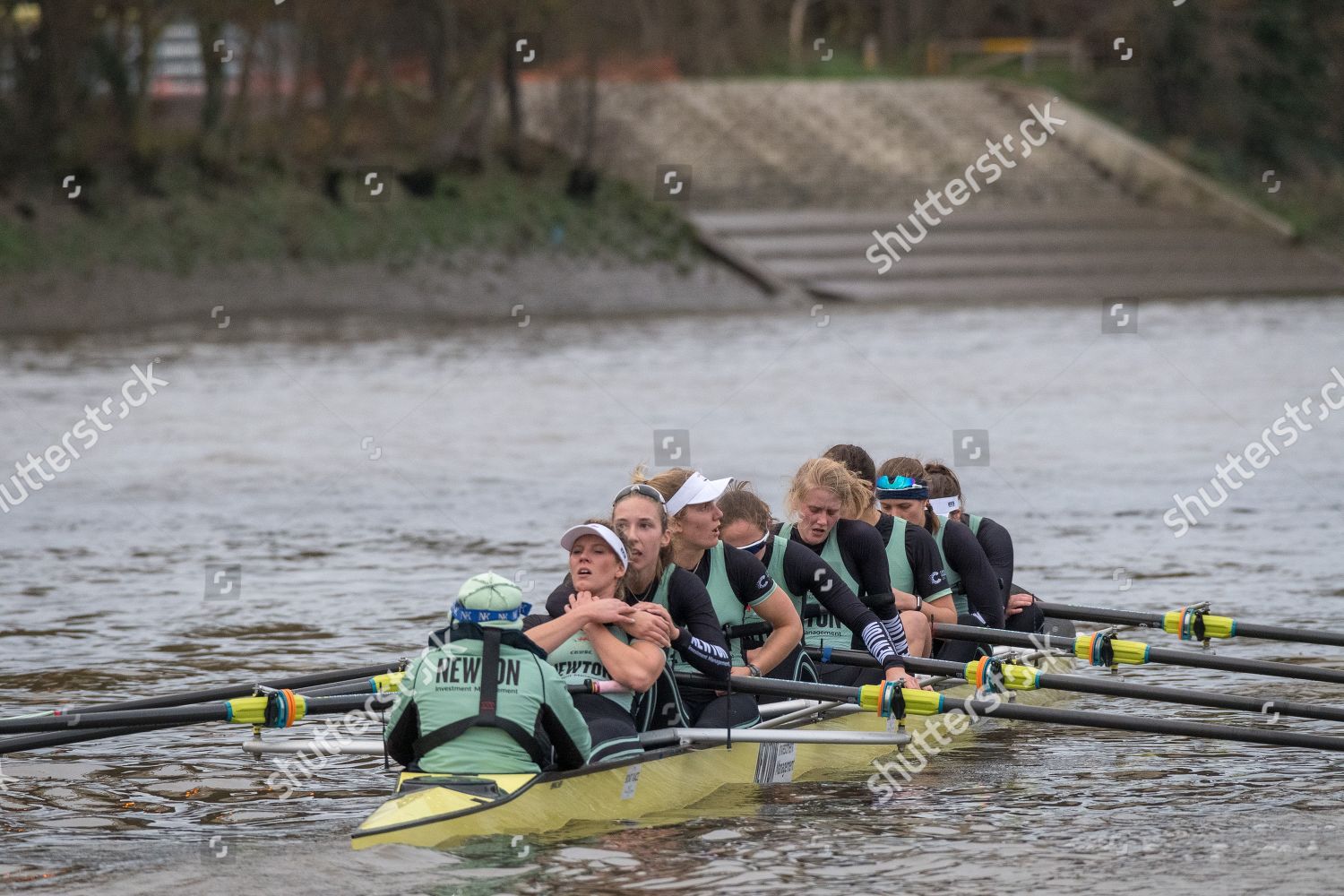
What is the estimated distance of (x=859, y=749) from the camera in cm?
916

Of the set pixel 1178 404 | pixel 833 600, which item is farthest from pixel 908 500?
pixel 1178 404

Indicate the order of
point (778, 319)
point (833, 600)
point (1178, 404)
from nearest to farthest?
point (833, 600), point (1178, 404), point (778, 319)

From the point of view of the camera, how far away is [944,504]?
421 inches

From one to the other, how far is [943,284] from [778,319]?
4140 millimetres

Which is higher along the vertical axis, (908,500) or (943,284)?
(943,284)

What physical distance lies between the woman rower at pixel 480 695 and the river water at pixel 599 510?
0.38 m

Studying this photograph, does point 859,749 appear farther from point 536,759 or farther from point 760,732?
point 536,759

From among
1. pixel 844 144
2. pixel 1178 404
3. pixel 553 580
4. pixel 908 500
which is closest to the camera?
pixel 908 500

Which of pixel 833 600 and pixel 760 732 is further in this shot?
pixel 833 600

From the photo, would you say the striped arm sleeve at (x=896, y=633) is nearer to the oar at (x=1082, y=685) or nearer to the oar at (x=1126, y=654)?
the oar at (x=1082, y=685)

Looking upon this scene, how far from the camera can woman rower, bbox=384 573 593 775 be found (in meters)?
7.13

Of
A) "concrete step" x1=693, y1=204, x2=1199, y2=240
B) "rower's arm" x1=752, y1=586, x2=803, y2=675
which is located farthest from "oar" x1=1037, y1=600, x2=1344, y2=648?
"concrete step" x1=693, y1=204, x2=1199, y2=240

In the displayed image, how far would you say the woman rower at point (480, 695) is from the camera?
7.13 m

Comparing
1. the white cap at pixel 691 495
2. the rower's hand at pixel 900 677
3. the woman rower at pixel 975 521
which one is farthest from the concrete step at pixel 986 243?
the white cap at pixel 691 495
